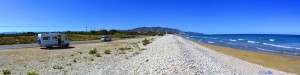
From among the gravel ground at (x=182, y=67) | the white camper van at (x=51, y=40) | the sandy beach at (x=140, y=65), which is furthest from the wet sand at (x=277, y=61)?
the white camper van at (x=51, y=40)

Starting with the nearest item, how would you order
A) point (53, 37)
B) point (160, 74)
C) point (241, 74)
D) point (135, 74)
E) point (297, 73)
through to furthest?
point (160, 74), point (135, 74), point (241, 74), point (297, 73), point (53, 37)

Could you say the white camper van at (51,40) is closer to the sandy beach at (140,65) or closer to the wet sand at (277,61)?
the sandy beach at (140,65)

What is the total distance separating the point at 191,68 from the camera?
1288cm

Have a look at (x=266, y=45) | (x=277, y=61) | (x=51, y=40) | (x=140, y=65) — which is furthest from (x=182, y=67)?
(x=266, y=45)

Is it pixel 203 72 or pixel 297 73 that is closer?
pixel 203 72

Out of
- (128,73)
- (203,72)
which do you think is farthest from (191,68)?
(128,73)

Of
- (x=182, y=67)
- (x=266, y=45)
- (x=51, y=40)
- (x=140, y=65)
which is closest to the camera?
(x=182, y=67)

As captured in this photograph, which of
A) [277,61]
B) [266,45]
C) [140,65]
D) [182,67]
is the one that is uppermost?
[182,67]

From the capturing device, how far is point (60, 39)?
124ft

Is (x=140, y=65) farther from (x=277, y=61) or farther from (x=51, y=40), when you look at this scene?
(x=51, y=40)

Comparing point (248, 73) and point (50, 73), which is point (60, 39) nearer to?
point (50, 73)

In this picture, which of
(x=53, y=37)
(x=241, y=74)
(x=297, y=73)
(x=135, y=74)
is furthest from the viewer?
(x=53, y=37)

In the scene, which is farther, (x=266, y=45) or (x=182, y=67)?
(x=266, y=45)

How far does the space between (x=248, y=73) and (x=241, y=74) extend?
926 millimetres
